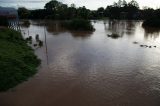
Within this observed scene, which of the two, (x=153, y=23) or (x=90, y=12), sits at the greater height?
(x=90, y=12)

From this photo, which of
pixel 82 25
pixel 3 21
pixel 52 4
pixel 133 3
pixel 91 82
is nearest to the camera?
pixel 91 82

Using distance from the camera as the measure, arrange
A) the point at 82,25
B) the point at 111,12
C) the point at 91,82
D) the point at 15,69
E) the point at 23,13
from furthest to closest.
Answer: the point at 23,13
the point at 111,12
the point at 82,25
the point at 15,69
the point at 91,82

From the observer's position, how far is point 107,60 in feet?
48.7

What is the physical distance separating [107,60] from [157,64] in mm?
3249

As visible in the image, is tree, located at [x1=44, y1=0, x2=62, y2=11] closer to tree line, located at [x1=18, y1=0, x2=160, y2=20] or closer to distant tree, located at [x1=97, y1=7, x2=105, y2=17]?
tree line, located at [x1=18, y1=0, x2=160, y2=20]

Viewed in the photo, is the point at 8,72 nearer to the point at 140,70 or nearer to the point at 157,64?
the point at 140,70

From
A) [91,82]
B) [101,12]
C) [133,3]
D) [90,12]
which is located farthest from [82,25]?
[101,12]

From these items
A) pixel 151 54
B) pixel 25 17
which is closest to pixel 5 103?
pixel 151 54

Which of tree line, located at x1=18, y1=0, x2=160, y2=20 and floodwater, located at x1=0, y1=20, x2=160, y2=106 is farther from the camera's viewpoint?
tree line, located at x1=18, y1=0, x2=160, y2=20

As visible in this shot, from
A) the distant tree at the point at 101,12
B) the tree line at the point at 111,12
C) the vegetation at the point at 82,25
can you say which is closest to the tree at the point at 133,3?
the tree line at the point at 111,12

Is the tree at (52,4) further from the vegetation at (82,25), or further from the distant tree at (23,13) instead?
the vegetation at (82,25)

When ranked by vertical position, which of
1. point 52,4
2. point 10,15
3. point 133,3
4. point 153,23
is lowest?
point 153,23

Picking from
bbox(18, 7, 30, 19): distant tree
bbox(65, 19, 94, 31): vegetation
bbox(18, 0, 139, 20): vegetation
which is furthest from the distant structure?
bbox(18, 7, 30, 19): distant tree

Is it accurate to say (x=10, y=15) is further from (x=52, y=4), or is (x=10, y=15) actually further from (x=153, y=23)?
(x=52, y=4)
